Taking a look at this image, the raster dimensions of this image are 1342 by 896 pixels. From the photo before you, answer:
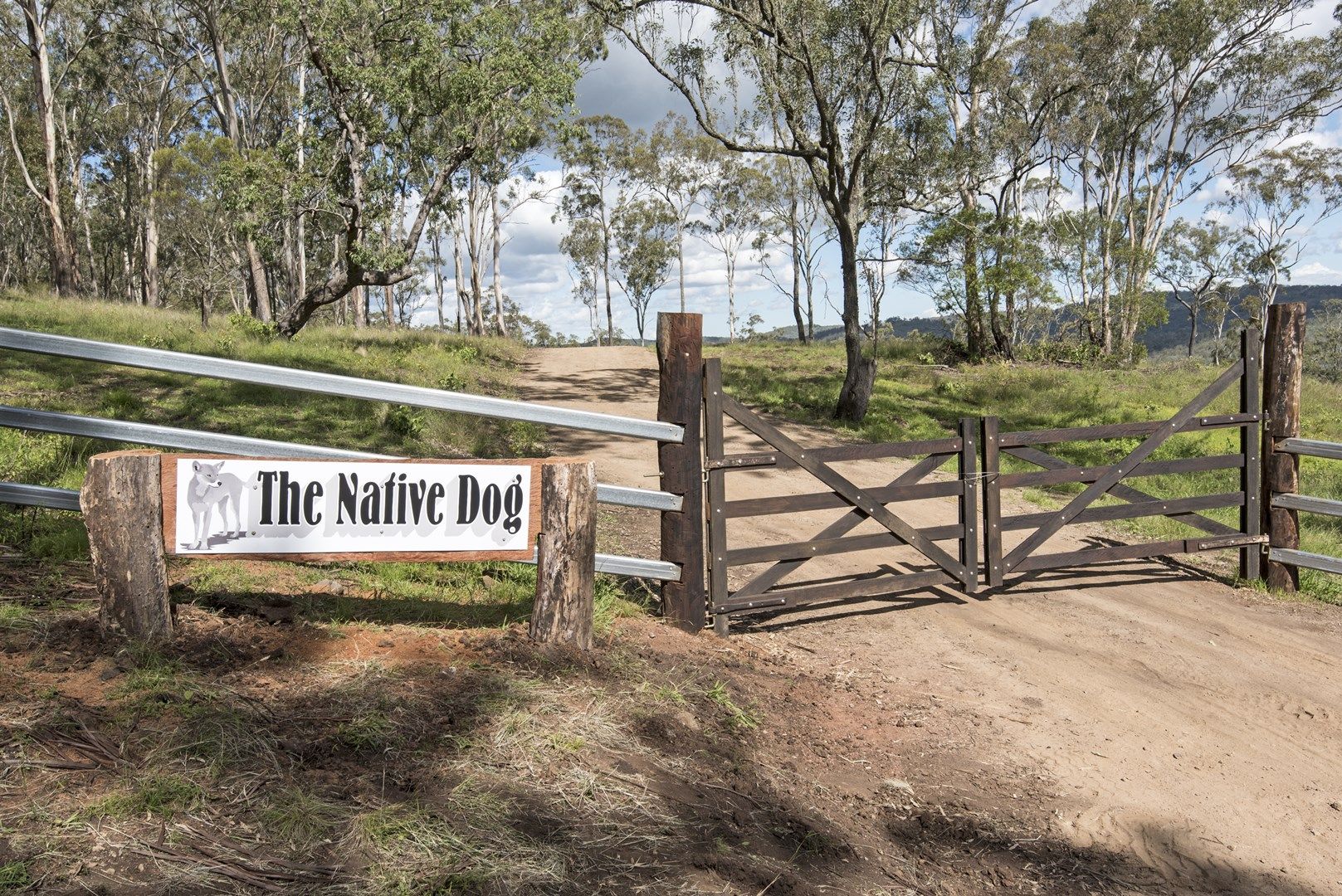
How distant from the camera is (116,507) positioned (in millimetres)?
3479

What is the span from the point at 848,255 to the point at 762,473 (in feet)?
24.9

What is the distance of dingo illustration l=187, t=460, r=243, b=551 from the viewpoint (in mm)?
3609

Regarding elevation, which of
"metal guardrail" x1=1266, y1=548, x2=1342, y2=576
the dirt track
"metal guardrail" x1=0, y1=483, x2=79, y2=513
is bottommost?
the dirt track

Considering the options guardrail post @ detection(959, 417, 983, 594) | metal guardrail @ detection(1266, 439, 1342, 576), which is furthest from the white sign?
metal guardrail @ detection(1266, 439, 1342, 576)

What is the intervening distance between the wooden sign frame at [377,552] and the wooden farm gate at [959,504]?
4.97ft

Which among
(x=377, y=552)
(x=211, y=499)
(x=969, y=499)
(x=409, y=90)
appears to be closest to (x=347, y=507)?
(x=377, y=552)

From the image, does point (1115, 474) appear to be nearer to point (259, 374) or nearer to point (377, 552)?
point (377, 552)

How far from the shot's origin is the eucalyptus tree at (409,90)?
16.6 m

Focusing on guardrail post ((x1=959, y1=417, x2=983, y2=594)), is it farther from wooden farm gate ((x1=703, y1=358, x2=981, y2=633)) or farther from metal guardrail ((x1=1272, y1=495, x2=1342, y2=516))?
metal guardrail ((x1=1272, y1=495, x2=1342, y2=516))

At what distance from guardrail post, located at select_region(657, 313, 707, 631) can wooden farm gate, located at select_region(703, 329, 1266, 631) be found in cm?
13

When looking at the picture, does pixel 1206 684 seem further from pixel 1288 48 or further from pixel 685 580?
pixel 1288 48

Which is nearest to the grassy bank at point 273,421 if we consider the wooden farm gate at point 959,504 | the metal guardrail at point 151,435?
the metal guardrail at point 151,435

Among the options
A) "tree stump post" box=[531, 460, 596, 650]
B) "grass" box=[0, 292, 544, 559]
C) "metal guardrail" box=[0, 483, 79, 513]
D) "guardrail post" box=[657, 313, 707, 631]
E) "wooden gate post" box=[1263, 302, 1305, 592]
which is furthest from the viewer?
"wooden gate post" box=[1263, 302, 1305, 592]

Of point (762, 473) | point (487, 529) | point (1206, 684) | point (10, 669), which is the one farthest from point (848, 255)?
point (10, 669)
